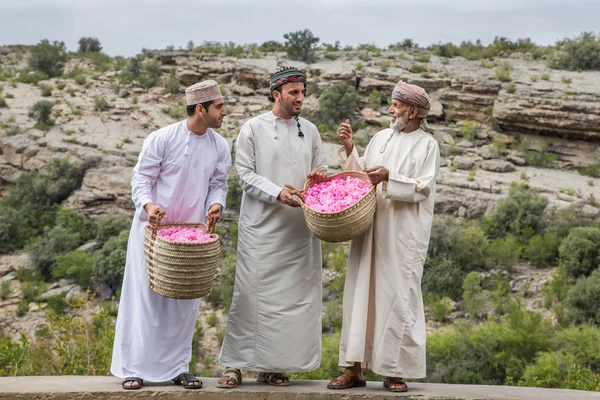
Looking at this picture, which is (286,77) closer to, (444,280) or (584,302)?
(584,302)

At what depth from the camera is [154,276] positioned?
4.29 meters

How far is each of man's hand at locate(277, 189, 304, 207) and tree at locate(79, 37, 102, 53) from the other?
33.9 m

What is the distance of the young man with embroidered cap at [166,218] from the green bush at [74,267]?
13150mm

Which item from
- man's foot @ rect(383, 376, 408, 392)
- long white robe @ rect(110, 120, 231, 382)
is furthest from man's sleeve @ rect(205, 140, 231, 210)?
man's foot @ rect(383, 376, 408, 392)

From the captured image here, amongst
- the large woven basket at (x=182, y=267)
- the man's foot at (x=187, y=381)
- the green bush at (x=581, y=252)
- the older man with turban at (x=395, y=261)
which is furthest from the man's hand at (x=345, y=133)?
the green bush at (x=581, y=252)

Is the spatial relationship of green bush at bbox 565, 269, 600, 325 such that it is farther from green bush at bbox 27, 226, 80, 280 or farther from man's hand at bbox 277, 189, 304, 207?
green bush at bbox 27, 226, 80, 280

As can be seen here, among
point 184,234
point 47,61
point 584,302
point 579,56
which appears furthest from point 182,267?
point 47,61

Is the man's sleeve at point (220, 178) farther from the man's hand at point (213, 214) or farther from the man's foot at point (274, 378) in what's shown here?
the man's foot at point (274, 378)

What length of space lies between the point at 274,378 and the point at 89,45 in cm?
3458

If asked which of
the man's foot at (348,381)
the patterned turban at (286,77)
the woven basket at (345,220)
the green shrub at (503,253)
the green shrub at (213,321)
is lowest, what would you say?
the green shrub at (213,321)

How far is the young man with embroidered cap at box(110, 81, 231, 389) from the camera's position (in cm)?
452

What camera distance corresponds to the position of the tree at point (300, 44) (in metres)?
29.4

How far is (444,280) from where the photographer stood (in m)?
16.1

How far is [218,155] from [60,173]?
17137mm
